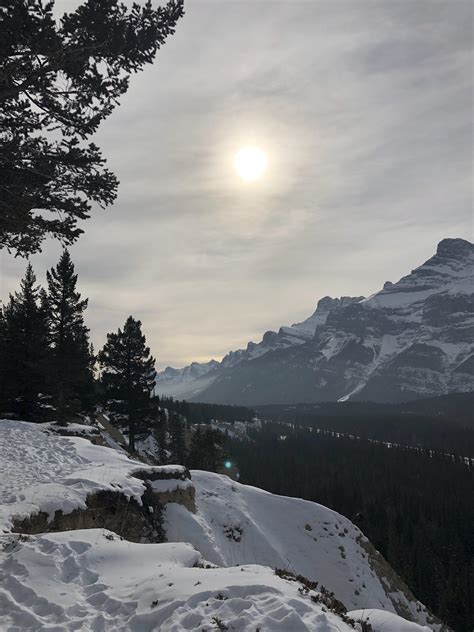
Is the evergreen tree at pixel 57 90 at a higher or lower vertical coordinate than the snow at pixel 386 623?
higher

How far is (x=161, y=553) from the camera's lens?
7.78 m

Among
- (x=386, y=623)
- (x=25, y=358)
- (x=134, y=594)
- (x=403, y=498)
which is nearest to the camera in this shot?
(x=386, y=623)

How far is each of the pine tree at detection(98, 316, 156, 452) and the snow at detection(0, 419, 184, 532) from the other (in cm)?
1821

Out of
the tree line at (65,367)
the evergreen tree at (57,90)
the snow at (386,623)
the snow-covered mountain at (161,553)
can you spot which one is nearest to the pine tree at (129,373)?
the tree line at (65,367)

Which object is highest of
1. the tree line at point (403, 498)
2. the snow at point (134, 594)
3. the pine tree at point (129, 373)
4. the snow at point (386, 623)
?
the pine tree at point (129, 373)

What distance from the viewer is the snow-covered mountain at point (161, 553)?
535 centimetres

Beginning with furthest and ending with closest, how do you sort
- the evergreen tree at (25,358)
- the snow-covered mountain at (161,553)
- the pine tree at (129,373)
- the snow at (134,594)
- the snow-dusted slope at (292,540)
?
the pine tree at (129,373), the evergreen tree at (25,358), the snow-dusted slope at (292,540), the snow-covered mountain at (161,553), the snow at (134,594)

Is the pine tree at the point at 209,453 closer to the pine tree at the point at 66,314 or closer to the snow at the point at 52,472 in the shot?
the pine tree at the point at 66,314

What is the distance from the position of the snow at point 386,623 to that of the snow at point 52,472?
6.59 m

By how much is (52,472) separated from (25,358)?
53.0ft

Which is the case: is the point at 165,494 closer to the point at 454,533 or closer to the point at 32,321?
the point at 32,321

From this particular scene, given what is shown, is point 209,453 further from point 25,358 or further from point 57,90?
point 57,90

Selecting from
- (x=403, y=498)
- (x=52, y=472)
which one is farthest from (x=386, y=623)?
(x=403, y=498)

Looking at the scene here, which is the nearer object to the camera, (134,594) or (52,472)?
(134,594)
